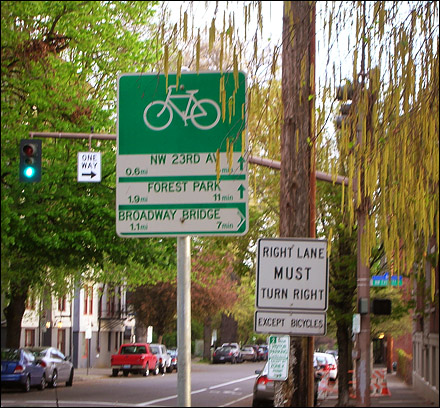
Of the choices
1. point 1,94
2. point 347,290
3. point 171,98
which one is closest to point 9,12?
point 1,94

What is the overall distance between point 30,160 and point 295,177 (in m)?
A: 11.6

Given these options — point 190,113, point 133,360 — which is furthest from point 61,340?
point 190,113

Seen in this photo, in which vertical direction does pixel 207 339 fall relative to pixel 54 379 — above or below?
above

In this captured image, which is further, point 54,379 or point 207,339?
point 207,339

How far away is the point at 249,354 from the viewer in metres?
56.0

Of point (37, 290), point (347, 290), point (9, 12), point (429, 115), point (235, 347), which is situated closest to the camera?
point (429, 115)

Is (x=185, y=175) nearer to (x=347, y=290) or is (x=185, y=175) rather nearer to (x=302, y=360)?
(x=302, y=360)

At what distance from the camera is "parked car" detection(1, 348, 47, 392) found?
29.9 metres

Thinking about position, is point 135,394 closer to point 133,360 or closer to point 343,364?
point 343,364

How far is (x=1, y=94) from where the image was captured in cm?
2534

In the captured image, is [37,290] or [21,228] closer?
[21,228]

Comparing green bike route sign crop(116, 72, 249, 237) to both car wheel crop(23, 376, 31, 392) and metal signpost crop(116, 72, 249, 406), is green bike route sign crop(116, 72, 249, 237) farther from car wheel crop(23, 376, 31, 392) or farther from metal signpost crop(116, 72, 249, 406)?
car wheel crop(23, 376, 31, 392)

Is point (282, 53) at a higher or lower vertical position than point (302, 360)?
higher

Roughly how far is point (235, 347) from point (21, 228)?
31286 mm
